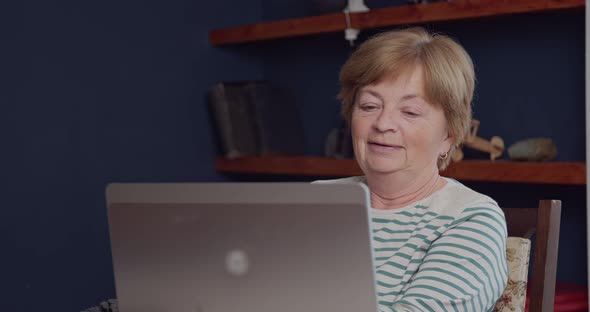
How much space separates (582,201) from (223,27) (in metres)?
1.70

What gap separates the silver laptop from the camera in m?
0.96

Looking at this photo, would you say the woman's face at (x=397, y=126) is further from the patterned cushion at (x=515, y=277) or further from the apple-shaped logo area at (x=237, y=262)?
the apple-shaped logo area at (x=237, y=262)

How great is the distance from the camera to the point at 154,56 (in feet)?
11.3

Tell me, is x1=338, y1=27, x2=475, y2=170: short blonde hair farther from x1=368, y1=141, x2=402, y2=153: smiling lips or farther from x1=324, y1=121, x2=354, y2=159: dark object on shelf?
x1=324, y1=121, x2=354, y2=159: dark object on shelf

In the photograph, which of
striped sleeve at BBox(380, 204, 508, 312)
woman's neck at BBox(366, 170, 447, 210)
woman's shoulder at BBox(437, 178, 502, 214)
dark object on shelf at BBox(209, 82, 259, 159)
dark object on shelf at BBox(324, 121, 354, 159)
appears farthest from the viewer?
dark object on shelf at BBox(209, 82, 259, 159)

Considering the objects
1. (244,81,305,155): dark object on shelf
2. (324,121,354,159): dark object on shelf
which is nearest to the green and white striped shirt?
(324,121,354,159): dark object on shelf

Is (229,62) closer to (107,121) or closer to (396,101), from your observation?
(107,121)

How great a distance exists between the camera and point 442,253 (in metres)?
1.33

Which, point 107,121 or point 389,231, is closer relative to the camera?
point 389,231

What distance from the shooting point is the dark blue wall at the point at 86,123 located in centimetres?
299

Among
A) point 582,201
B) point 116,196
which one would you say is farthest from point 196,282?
point 582,201

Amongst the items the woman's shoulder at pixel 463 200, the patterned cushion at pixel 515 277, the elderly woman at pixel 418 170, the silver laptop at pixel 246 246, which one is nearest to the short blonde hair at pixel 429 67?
the elderly woman at pixel 418 170

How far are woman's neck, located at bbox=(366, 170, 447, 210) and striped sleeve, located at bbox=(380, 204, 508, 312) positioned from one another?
14 cm

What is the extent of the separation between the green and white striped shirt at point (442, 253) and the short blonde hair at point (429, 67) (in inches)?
5.8
